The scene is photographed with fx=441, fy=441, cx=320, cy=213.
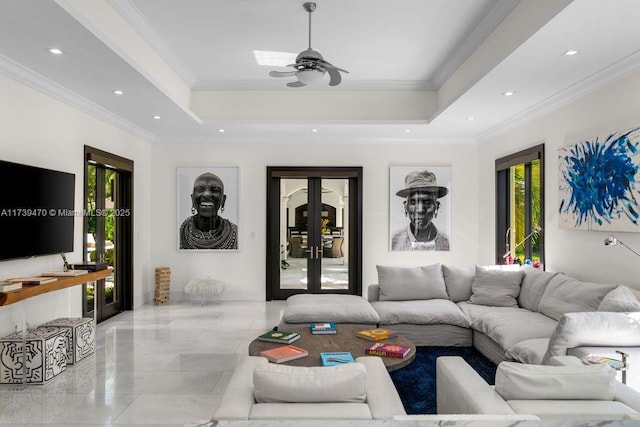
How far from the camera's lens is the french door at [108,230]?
5.48 meters

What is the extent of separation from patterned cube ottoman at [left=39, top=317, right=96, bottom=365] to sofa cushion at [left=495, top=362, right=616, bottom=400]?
3.82 metres

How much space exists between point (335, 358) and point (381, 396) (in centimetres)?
101

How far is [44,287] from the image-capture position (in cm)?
385

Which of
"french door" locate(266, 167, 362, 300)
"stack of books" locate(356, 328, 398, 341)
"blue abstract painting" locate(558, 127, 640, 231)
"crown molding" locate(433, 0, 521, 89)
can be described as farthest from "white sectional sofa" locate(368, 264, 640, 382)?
"crown molding" locate(433, 0, 521, 89)

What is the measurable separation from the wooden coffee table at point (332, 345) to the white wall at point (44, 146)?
2.30 metres

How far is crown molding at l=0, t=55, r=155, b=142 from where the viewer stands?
12.6 ft

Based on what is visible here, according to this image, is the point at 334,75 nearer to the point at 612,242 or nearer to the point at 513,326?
the point at 612,242

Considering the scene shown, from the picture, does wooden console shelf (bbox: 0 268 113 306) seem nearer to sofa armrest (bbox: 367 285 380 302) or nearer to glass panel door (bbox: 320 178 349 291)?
sofa armrest (bbox: 367 285 380 302)

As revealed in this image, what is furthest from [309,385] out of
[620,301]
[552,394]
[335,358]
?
[620,301]

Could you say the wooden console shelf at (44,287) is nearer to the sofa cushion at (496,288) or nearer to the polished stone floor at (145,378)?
the polished stone floor at (145,378)

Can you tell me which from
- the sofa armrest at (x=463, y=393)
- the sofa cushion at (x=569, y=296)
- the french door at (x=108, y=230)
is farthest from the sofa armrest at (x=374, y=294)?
the french door at (x=108, y=230)

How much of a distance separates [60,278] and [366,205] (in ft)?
15.1

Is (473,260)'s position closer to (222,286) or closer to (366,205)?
(366,205)

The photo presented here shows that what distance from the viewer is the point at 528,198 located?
19.2ft
